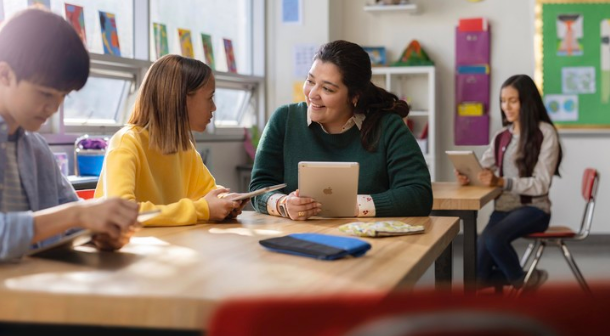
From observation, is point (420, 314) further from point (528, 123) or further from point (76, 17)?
point (528, 123)

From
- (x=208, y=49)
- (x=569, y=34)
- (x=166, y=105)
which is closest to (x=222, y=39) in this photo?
(x=208, y=49)

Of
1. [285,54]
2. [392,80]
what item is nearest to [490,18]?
[392,80]

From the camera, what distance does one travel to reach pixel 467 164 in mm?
4199

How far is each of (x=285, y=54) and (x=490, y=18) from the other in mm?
1761

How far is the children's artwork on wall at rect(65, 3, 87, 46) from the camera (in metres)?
3.99

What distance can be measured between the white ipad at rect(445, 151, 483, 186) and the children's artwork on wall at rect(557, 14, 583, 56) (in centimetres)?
258

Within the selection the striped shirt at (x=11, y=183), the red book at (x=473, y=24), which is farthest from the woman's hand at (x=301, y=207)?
the red book at (x=473, y=24)

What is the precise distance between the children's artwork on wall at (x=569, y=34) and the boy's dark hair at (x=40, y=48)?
556 centimetres

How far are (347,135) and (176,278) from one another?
1.48m

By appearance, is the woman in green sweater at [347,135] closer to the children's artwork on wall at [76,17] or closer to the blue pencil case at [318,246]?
the blue pencil case at [318,246]

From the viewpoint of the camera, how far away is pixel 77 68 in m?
1.46

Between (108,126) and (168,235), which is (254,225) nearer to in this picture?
(168,235)

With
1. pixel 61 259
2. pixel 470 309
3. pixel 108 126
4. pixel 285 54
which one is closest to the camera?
pixel 470 309

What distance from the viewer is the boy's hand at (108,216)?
1.35 m
